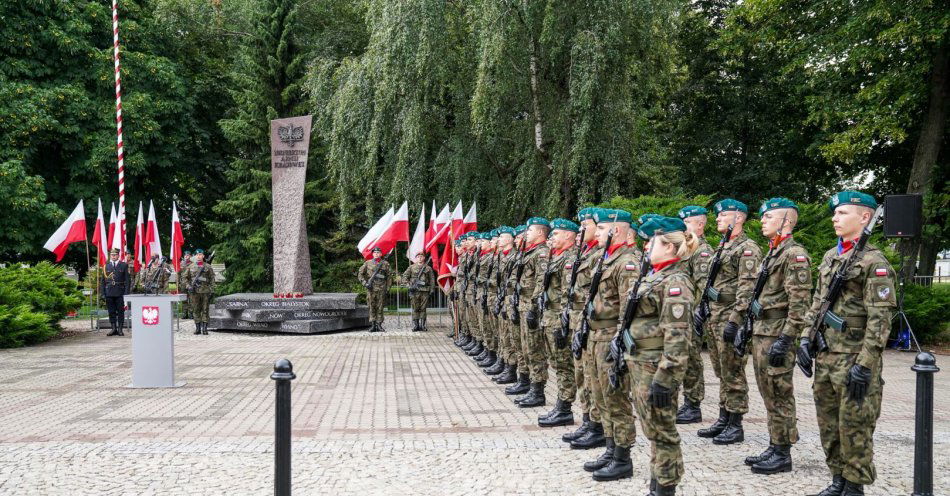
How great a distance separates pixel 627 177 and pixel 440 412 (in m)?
11.1

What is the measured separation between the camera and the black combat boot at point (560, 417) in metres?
7.31

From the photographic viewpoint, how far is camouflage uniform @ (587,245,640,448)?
550 cm

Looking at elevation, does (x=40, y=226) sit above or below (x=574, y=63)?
below

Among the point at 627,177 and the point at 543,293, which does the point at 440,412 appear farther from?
the point at 627,177

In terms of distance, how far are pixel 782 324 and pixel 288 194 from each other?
1490cm

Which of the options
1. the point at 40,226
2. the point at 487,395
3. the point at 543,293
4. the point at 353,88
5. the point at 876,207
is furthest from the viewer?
the point at 40,226

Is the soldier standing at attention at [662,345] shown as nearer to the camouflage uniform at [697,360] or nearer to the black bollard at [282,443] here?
the black bollard at [282,443]

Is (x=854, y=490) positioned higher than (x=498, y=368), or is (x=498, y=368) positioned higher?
(x=854, y=490)

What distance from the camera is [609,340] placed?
5703mm

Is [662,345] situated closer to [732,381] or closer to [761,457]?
[761,457]

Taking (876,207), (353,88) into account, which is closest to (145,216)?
(353,88)

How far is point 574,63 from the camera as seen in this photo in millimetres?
16984

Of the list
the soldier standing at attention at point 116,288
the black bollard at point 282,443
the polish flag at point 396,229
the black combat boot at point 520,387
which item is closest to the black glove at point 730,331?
the black combat boot at point 520,387

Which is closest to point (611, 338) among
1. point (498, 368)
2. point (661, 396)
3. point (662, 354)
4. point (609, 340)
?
point (609, 340)
